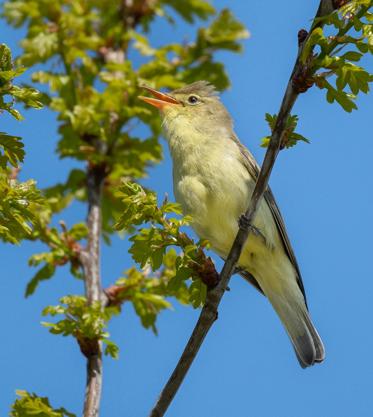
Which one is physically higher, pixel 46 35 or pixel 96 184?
pixel 46 35

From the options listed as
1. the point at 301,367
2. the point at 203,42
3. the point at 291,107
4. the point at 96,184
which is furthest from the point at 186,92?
the point at 291,107

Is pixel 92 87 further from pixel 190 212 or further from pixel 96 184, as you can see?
pixel 190 212

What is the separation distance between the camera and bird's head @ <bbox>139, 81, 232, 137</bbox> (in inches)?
193

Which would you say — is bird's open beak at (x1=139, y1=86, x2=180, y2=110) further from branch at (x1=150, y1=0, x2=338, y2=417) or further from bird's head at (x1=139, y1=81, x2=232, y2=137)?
branch at (x1=150, y1=0, x2=338, y2=417)

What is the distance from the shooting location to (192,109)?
5.20 metres

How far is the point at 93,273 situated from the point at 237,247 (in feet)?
4.71

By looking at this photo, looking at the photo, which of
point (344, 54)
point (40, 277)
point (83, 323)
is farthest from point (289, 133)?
point (40, 277)

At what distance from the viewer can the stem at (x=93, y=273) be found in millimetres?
3617

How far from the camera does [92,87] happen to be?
213 inches

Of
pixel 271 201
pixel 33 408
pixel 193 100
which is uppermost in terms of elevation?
pixel 193 100

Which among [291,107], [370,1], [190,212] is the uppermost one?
[190,212]

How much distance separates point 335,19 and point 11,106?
1.26m

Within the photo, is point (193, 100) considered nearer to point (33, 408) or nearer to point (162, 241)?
point (162, 241)

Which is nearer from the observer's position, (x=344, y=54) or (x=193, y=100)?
(x=344, y=54)
